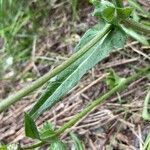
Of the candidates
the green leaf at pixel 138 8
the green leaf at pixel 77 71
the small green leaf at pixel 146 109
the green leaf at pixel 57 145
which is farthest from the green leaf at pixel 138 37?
the green leaf at pixel 57 145

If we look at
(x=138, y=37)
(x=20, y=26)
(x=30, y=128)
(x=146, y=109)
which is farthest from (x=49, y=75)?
(x=20, y=26)

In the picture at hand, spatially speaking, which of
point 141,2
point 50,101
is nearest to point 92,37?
point 50,101

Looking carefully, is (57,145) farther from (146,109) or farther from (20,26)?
(20,26)

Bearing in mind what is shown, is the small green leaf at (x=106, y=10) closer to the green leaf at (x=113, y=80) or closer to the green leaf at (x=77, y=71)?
the green leaf at (x=77, y=71)

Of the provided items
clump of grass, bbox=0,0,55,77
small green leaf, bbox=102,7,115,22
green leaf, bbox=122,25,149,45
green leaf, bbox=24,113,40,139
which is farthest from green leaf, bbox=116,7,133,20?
clump of grass, bbox=0,0,55,77

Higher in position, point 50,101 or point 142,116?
point 50,101

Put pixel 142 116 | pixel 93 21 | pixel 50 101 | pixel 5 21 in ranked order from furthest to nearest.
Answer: pixel 5 21 → pixel 93 21 → pixel 142 116 → pixel 50 101

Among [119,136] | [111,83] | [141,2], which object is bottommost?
[119,136]

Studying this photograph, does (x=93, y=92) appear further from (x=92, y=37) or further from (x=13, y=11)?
(x=13, y=11)
